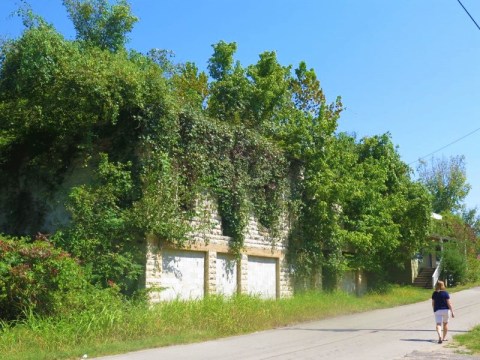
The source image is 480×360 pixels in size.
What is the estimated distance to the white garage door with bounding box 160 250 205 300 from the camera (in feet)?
58.6

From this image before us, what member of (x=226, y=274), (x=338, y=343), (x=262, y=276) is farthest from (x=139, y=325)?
(x=262, y=276)

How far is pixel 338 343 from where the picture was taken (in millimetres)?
14008

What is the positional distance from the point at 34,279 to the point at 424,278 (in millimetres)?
28611

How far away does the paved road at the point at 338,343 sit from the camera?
1214cm

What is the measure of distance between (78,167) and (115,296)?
488cm

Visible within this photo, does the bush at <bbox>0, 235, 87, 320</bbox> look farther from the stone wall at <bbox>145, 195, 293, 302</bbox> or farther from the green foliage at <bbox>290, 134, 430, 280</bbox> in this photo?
the green foliage at <bbox>290, 134, 430, 280</bbox>

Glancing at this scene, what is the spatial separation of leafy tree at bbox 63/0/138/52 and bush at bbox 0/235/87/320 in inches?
403

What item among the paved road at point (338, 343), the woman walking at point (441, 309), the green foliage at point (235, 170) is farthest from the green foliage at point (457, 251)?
the woman walking at point (441, 309)

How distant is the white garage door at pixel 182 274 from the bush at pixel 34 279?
3.96m

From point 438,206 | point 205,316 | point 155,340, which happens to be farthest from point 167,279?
point 438,206

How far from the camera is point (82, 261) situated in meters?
16.0

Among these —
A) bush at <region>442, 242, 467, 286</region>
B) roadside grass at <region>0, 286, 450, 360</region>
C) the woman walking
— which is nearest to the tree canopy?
roadside grass at <region>0, 286, 450, 360</region>

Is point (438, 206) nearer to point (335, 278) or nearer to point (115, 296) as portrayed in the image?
point (335, 278)

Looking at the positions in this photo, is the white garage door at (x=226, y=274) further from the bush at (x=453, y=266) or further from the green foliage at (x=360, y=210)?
the bush at (x=453, y=266)
